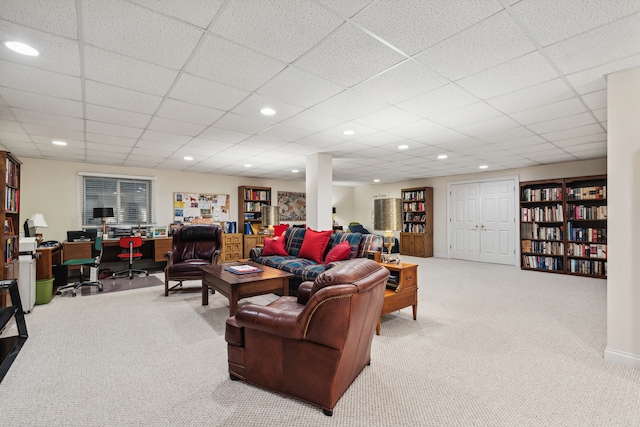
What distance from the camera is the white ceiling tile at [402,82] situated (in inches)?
95.1

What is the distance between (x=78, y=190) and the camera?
6254 mm

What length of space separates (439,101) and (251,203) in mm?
6330

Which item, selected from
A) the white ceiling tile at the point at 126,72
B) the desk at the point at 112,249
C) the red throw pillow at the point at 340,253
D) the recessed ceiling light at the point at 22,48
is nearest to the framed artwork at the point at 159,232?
the desk at the point at 112,249

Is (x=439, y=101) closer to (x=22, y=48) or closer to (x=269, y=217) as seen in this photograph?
(x=22, y=48)

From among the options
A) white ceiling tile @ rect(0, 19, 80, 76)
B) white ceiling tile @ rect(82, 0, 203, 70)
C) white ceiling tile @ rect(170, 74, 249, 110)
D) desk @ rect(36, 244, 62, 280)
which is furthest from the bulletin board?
white ceiling tile @ rect(82, 0, 203, 70)

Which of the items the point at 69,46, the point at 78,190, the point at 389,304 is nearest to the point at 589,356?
the point at 389,304

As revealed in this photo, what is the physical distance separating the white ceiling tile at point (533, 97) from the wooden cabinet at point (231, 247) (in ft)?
21.1

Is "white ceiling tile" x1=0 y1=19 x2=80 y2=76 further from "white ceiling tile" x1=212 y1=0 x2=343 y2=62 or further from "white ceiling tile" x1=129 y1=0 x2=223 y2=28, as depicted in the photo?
"white ceiling tile" x1=212 y1=0 x2=343 y2=62

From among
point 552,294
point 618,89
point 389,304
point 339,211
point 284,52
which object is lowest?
point 552,294

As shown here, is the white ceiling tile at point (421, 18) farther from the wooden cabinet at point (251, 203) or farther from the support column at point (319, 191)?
the wooden cabinet at point (251, 203)

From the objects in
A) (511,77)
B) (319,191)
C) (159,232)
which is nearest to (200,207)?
(159,232)

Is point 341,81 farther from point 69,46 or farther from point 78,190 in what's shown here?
point 78,190

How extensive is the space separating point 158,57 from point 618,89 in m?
3.63

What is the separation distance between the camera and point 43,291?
3988 mm
